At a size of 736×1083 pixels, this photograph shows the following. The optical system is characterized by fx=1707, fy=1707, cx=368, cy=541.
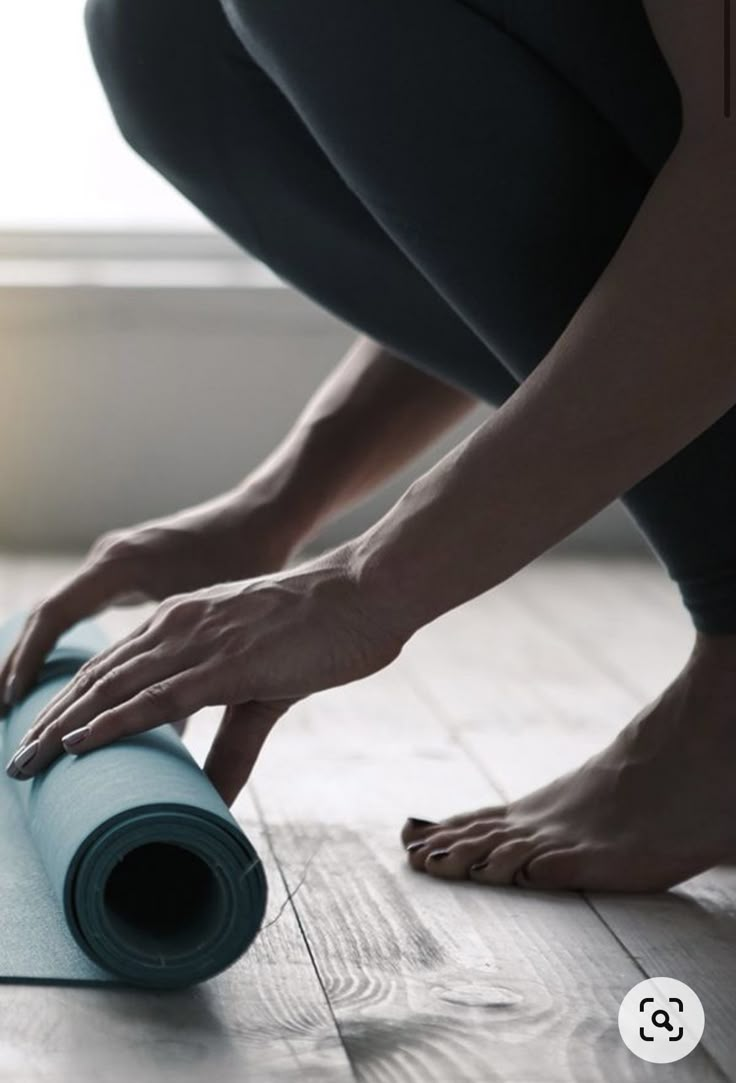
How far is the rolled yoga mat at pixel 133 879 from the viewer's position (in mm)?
922

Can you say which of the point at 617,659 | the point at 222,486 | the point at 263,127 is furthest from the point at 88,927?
the point at 222,486

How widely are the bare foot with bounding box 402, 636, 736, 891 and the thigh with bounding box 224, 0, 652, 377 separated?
0.88 ft

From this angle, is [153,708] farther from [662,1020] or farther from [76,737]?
[662,1020]

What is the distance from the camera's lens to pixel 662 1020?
0.92 meters

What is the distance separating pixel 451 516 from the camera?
0.95 m

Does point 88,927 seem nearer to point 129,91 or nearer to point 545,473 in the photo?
point 545,473

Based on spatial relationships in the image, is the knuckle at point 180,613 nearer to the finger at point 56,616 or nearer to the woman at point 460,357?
the woman at point 460,357

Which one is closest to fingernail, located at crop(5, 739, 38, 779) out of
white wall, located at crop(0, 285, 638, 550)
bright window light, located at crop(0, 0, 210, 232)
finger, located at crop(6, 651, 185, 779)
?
finger, located at crop(6, 651, 185, 779)

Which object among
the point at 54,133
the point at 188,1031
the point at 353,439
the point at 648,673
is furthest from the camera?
the point at 54,133

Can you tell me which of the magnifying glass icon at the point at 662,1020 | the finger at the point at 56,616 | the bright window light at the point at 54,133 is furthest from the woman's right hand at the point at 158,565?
the bright window light at the point at 54,133

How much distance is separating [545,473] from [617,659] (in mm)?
1174

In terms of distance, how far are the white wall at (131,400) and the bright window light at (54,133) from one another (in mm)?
258

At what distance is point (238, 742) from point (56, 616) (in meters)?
0.34

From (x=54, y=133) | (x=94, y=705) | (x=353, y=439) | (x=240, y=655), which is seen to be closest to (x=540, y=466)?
(x=240, y=655)
